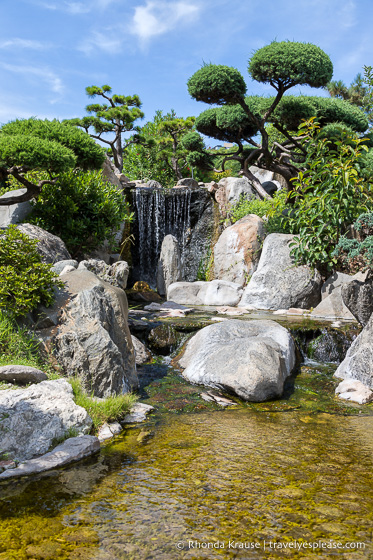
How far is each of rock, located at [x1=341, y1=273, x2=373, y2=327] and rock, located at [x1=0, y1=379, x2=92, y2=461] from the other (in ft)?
17.0

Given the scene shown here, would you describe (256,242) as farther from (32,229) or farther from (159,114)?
(159,114)

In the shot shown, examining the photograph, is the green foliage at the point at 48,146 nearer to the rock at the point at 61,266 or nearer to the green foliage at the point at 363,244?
the rock at the point at 61,266

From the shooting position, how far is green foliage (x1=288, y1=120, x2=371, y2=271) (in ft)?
33.6

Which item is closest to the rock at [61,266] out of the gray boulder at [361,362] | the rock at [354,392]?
the rock at [354,392]

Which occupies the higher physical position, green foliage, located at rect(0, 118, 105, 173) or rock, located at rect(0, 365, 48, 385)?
green foliage, located at rect(0, 118, 105, 173)

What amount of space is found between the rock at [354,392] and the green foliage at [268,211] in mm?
6932

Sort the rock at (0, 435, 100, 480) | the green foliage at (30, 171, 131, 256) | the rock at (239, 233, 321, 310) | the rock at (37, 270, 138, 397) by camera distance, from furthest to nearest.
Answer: the rock at (239, 233, 321, 310)
the green foliage at (30, 171, 131, 256)
the rock at (37, 270, 138, 397)
the rock at (0, 435, 100, 480)

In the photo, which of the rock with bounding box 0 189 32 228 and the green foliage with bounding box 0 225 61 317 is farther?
the rock with bounding box 0 189 32 228

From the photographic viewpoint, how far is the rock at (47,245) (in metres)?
8.17

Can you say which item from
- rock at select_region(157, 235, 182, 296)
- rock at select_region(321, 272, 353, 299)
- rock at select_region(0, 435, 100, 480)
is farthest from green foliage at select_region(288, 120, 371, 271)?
rock at select_region(0, 435, 100, 480)

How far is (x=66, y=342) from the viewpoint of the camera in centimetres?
552

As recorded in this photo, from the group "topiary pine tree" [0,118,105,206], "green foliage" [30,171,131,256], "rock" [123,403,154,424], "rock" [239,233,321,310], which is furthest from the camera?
"rock" [239,233,321,310]

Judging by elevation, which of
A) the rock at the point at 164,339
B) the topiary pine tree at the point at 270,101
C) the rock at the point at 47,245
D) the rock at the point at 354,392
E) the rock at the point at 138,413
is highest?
the topiary pine tree at the point at 270,101

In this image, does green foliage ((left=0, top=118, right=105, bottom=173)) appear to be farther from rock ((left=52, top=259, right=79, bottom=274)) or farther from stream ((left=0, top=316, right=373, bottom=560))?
stream ((left=0, top=316, right=373, bottom=560))
